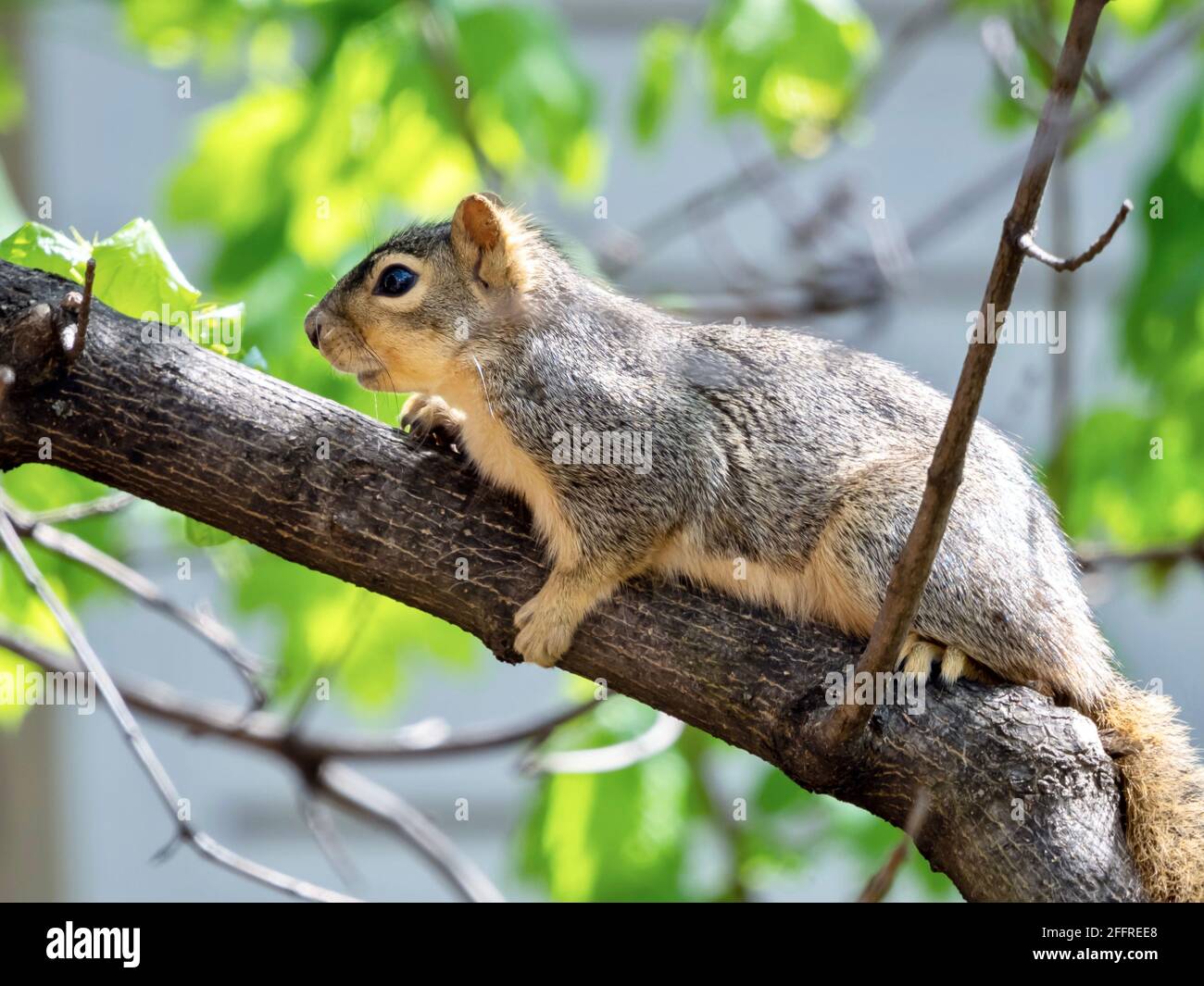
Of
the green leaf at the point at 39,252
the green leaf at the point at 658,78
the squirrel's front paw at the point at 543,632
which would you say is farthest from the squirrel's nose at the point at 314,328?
the green leaf at the point at 658,78

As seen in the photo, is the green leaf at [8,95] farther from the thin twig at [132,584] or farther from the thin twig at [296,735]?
the thin twig at [132,584]

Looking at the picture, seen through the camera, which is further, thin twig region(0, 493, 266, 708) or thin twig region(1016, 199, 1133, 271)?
thin twig region(0, 493, 266, 708)

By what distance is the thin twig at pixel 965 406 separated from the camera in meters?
1.62

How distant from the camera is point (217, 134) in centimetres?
394

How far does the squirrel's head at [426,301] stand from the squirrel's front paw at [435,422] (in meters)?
0.06

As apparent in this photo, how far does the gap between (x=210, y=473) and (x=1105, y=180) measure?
668cm

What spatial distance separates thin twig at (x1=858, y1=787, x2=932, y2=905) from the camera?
221 cm

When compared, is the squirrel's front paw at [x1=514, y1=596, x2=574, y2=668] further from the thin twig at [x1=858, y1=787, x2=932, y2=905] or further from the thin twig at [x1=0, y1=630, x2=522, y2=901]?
the thin twig at [x1=0, y1=630, x2=522, y2=901]

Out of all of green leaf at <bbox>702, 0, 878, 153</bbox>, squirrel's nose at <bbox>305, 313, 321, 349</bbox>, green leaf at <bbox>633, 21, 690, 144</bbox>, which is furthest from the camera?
green leaf at <bbox>633, 21, 690, 144</bbox>

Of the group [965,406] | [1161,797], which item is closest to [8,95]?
[965,406]

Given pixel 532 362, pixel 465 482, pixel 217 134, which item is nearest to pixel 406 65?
pixel 217 134

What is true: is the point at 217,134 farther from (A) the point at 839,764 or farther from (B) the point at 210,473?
(A) the point at 839,764

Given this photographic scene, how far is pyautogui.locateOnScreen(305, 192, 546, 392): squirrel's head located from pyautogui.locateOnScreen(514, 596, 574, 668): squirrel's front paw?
63 centimetres

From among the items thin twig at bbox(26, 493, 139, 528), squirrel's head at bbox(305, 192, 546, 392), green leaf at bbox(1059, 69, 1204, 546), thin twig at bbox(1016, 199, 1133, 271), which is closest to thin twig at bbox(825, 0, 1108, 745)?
thin twig at bbox(1016, 199, 1133, 271)
